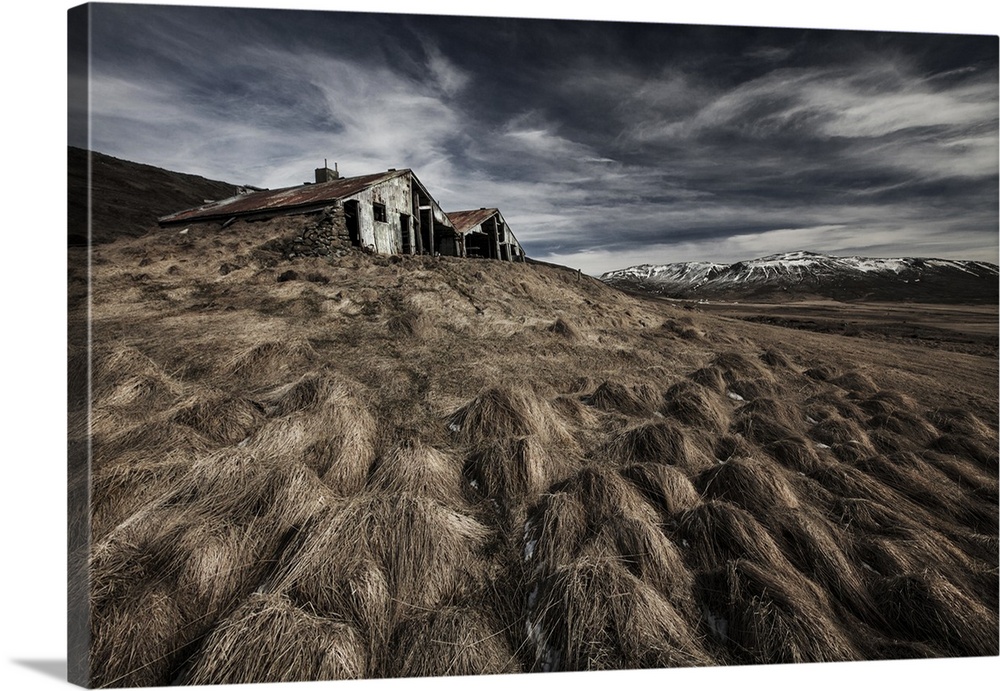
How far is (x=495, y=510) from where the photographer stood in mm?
2887

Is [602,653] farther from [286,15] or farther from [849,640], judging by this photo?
[286,15]

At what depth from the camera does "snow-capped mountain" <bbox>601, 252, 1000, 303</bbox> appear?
12.4 feet

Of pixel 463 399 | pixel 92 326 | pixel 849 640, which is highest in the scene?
pixel 92 326

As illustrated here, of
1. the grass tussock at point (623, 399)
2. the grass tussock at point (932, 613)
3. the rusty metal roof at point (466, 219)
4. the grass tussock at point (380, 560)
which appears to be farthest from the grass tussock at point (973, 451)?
the rusty metal roof at point (466, 219)

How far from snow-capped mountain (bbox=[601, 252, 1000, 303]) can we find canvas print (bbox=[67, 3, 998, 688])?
0.04 metres

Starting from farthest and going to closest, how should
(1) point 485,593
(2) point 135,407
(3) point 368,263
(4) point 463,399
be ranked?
(3) point 368,263
(4) point 463,399
(2) point 135,407
(1) point 485,593

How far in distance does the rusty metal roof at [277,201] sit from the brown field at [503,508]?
4767mm

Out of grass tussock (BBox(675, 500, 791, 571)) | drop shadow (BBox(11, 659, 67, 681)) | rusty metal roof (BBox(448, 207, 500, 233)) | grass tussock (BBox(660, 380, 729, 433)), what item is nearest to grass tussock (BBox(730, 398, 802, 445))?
grass tussock (BBox(660, 380, 729, 433))

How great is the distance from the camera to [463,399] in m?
4.05

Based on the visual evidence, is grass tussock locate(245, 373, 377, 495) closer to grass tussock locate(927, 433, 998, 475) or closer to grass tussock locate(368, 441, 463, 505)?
grass tussock locate(368, 441, 463, 505)

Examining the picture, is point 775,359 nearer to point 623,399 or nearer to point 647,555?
point 623,399

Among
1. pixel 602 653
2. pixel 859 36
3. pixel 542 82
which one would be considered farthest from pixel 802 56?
pixel 602 653

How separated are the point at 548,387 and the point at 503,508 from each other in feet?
6.10

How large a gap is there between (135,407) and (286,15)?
123 inches
